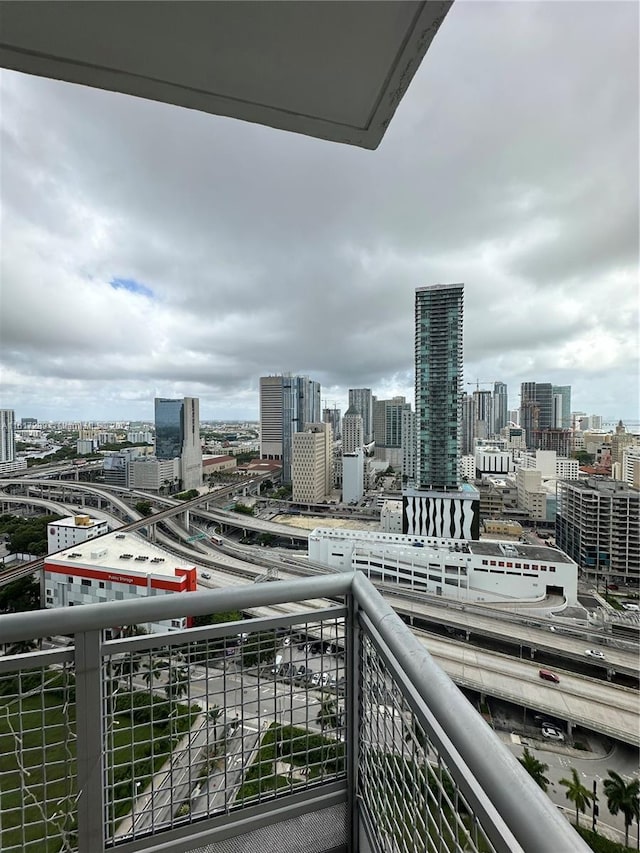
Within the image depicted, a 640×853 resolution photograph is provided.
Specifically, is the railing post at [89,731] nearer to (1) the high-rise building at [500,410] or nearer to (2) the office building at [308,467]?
(2) the office building at [308,467]

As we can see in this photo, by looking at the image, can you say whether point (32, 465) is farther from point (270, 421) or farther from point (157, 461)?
point (270, 421)

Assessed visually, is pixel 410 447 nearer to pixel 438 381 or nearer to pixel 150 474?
pixel 438 381

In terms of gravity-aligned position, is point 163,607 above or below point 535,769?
above

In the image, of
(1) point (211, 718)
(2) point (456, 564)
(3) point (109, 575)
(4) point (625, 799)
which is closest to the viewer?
(1) point (211, 718)

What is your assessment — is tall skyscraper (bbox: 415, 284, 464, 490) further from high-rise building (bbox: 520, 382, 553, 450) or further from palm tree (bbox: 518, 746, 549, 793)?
high-rise building (bbox: 520, 382, 553, 450)

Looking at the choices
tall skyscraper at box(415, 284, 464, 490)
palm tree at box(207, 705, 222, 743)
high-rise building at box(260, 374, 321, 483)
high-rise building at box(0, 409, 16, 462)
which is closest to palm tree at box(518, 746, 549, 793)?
palm tree at box(207, 705, 222, 743)

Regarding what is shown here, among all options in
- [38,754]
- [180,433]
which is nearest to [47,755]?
[38,754]

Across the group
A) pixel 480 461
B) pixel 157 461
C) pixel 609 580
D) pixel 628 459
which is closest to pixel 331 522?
pixel 157 461
